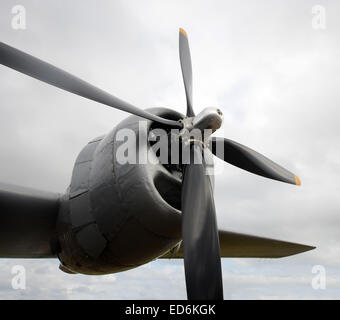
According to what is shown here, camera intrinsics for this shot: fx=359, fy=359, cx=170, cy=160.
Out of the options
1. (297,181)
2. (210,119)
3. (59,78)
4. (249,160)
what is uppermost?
(59,78)

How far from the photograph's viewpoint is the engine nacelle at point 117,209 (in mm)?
5352

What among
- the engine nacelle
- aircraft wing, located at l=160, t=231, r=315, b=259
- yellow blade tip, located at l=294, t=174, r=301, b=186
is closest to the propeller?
the engine nacelle

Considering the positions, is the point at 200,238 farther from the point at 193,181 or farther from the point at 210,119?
the point at 210,119

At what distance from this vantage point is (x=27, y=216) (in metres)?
6.77

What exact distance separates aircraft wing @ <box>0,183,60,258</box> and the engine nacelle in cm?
37

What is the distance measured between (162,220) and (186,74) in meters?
3.11

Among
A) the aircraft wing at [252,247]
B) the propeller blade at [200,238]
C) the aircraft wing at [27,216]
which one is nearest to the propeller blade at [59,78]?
the propeller blade at [200,238]

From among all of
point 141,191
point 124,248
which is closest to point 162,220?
point 141,191

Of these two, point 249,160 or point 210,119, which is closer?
point 210,119

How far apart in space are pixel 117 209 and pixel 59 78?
2.08 meters

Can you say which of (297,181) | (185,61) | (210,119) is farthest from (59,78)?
(297,181)

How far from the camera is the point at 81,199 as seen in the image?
19.6 ft

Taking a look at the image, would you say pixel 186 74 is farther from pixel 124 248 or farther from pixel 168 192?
pixel 124 248
